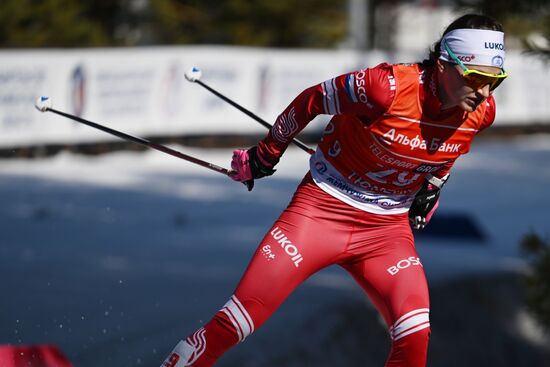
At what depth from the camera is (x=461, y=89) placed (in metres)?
4.50

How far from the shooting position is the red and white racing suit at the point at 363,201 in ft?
15.0

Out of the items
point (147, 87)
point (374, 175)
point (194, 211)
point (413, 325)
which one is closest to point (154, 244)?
point (194, 211)

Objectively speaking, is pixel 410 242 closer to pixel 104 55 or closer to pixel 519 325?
pixel 519 325

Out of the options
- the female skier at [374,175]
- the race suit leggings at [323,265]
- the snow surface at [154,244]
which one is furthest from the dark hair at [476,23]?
the snow surface at [154,244]

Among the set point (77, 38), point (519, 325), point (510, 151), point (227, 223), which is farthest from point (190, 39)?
point (519, 325)

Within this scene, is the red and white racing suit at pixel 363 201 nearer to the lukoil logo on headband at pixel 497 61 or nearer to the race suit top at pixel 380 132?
the race suit top at pixel 380 132

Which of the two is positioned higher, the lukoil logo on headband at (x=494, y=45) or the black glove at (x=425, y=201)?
the lukoil logo on headband at (x=494, y=45)

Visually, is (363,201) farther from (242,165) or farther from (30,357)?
(30,357)

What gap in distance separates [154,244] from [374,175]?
582 cm

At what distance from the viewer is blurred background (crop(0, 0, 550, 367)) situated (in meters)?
7.27

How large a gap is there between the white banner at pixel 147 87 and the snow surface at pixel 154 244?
550mm

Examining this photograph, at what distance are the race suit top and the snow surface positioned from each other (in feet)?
6.58

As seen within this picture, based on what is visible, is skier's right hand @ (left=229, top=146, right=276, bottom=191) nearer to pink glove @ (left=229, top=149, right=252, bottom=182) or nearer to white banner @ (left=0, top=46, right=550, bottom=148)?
pink glove @ (left=229, top=149, right=252, bottom=182)

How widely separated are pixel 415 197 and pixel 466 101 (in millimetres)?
745
